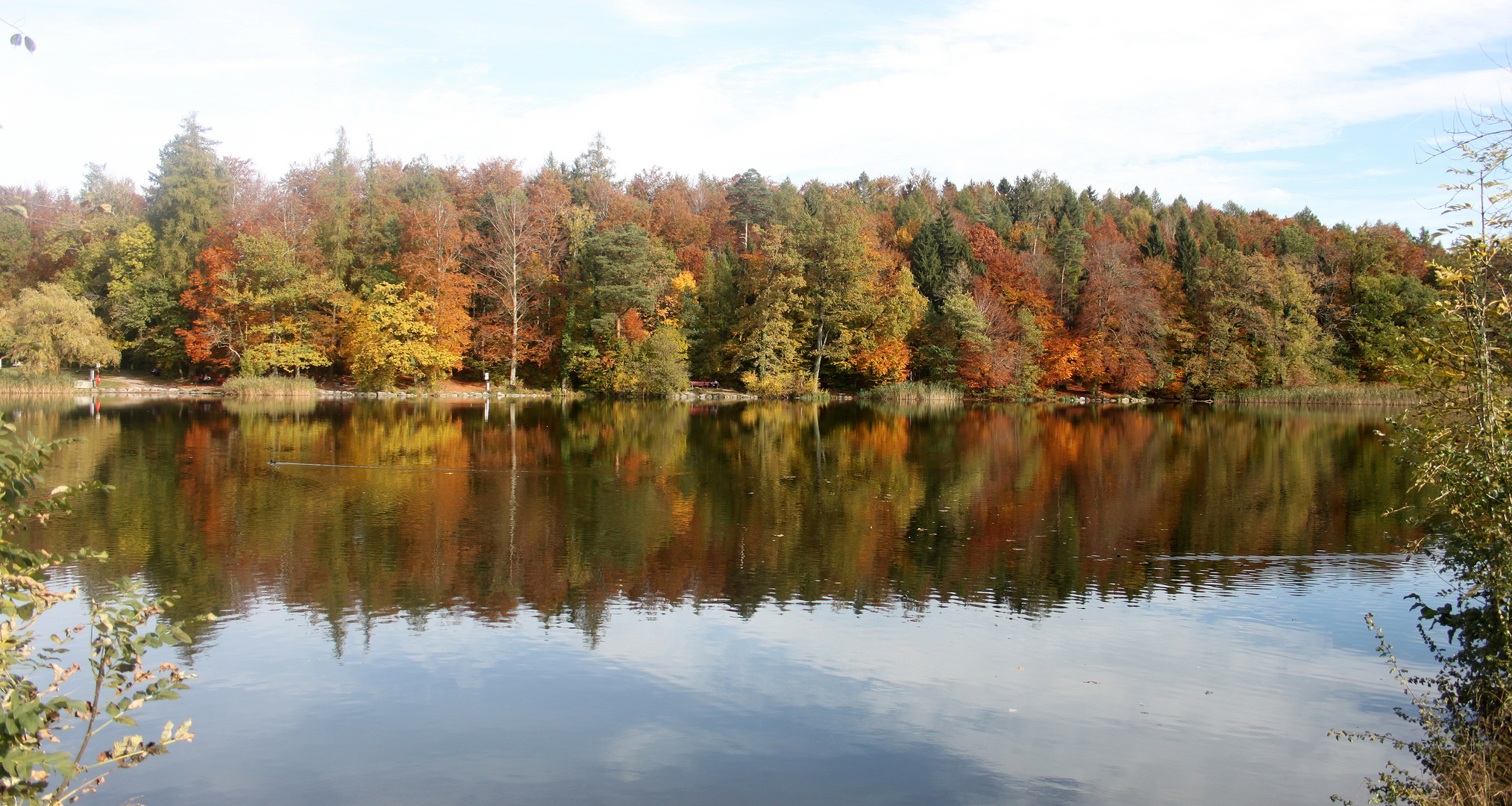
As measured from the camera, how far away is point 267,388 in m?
44.6

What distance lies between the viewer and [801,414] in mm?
39281

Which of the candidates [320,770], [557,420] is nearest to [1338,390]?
[557,420]

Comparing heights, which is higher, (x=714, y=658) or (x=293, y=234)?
(x=293, y=234)

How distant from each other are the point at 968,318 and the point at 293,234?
122ft

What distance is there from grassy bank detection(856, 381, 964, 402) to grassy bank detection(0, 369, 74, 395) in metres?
39.4

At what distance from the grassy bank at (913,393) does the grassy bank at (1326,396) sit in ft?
54.2

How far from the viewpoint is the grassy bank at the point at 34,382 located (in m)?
40.8

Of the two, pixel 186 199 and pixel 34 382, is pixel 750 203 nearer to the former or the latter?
pixel 186 199

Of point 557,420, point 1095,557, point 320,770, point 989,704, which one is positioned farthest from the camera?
point 557,420

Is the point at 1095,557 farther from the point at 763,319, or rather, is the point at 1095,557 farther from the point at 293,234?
the point at 293,234

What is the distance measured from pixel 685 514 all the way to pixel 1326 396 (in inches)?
1971

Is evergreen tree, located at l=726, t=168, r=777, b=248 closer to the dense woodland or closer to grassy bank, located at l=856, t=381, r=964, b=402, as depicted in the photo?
the dense woodland

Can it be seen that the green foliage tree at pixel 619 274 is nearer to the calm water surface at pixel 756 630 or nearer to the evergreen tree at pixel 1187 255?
the calm water surface at pixel 756 630

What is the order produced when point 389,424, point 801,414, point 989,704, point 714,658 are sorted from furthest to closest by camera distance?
1. point 801,414
2. point 389,424
3. point 714,658
4. point 989,704
